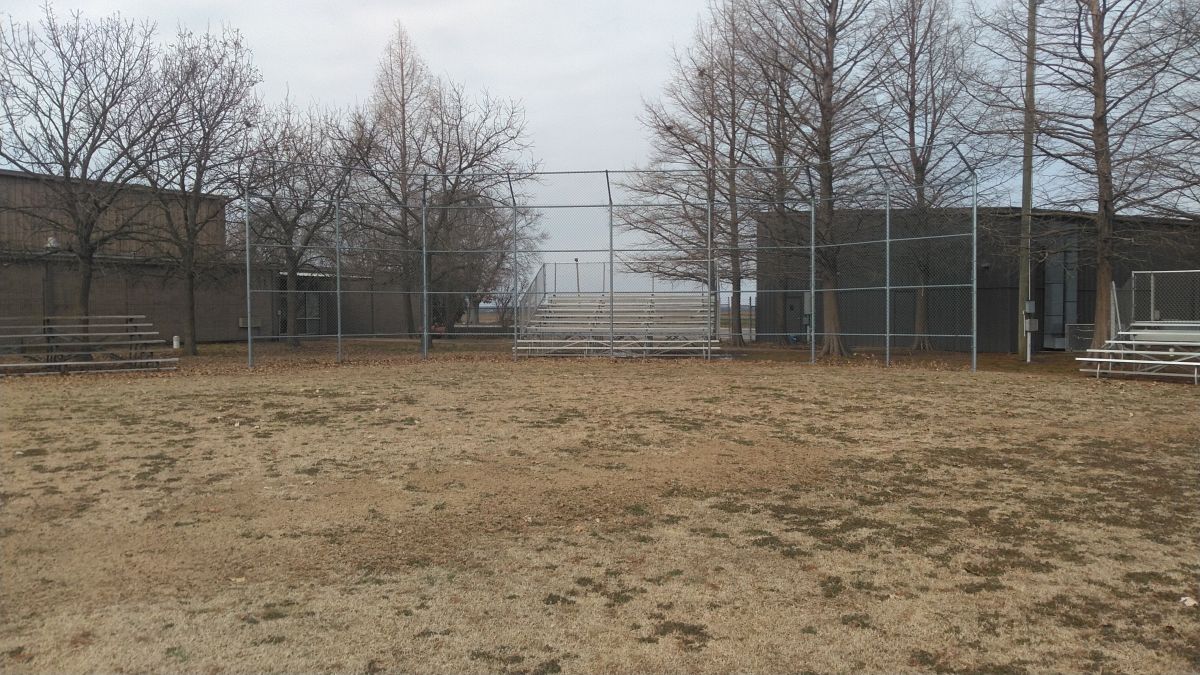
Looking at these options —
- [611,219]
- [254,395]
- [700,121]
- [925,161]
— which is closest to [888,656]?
[254,395]

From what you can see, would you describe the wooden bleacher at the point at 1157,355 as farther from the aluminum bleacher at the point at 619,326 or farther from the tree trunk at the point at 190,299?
the tree trunk at the point at 190,299

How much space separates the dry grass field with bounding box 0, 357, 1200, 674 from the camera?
3.15 metres

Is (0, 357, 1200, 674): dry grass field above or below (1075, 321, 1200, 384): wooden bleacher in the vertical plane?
below

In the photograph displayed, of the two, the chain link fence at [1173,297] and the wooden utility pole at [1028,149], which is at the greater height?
the wooden utility pole at [1028,149]

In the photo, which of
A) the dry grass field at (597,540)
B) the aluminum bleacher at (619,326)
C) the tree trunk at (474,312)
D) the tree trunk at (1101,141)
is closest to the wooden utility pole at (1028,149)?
the tree trunk at (1101,141)

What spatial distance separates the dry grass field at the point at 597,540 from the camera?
3.15 metres

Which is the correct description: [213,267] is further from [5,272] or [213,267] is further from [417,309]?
[417,309]

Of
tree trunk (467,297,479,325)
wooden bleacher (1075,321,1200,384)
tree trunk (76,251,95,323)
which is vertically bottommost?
wooden bleacher (1075,321,1200,384)

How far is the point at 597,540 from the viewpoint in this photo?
4.52m

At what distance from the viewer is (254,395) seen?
10.7m

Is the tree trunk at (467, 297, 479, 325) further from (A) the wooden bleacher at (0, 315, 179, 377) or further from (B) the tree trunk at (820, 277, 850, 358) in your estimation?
(B) the tree trunk at (820, 277, 850, 358)

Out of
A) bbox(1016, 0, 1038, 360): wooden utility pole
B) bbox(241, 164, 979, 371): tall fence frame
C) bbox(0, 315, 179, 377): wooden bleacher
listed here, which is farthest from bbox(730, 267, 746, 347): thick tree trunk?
bbox(0, 315, 179, 377): wooden bleacher

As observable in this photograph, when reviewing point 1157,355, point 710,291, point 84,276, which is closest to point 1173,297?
point 1157,355

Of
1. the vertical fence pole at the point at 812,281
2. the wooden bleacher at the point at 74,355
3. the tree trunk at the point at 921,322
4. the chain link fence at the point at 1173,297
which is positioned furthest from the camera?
the tree trunk at the point at 921,322
